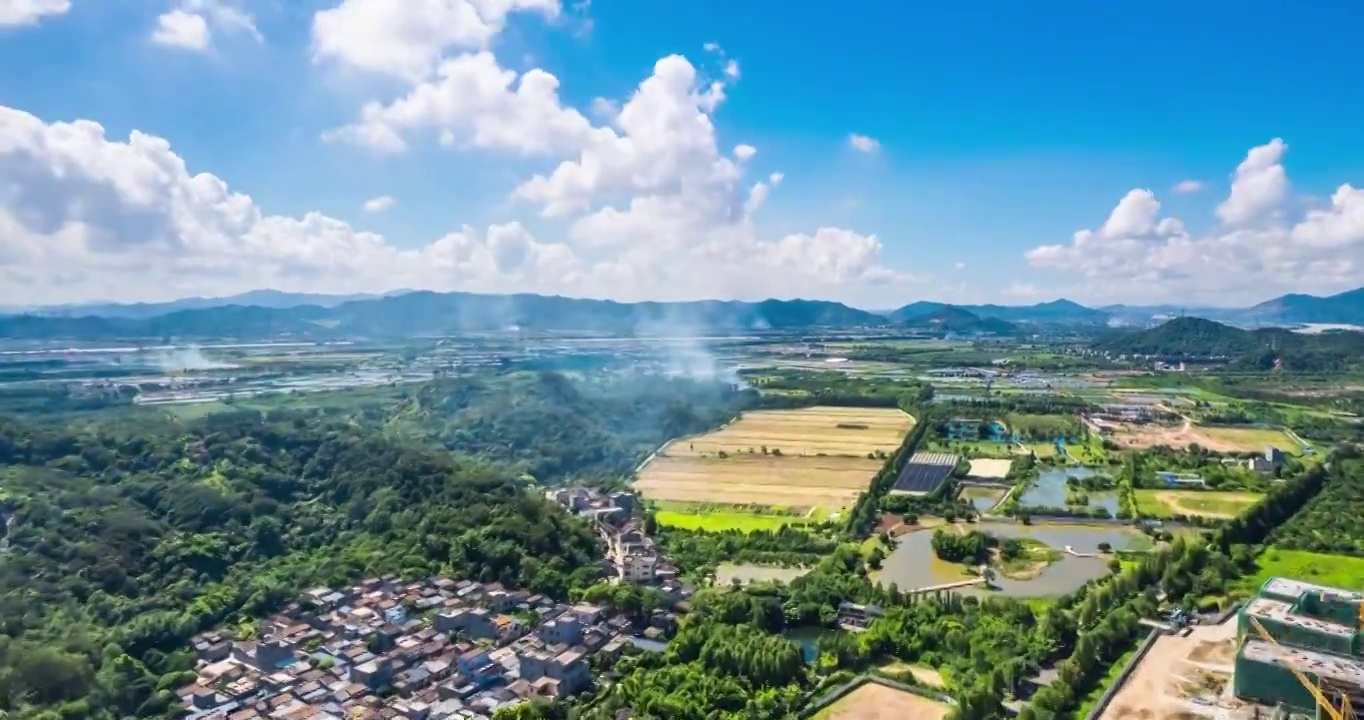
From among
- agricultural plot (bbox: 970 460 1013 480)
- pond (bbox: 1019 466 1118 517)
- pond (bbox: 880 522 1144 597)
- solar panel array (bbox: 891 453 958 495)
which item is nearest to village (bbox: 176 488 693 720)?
pond (bbox: 880 522 1144 597)

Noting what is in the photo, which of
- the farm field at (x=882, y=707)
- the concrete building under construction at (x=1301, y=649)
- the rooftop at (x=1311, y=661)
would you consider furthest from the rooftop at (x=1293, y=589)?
the farm field at (x=882, y=707)

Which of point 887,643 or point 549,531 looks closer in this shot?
point 887,643

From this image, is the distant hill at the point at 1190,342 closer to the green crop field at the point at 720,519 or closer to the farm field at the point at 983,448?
the farm field at the point at 983,448

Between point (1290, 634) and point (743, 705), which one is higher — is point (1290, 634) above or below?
above

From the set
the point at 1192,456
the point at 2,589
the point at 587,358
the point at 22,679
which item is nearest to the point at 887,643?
the point at 22,679

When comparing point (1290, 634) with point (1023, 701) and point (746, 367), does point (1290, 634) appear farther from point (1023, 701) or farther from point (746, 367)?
point (746, 367)

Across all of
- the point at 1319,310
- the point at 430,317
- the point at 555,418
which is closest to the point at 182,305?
the point at 430,317
